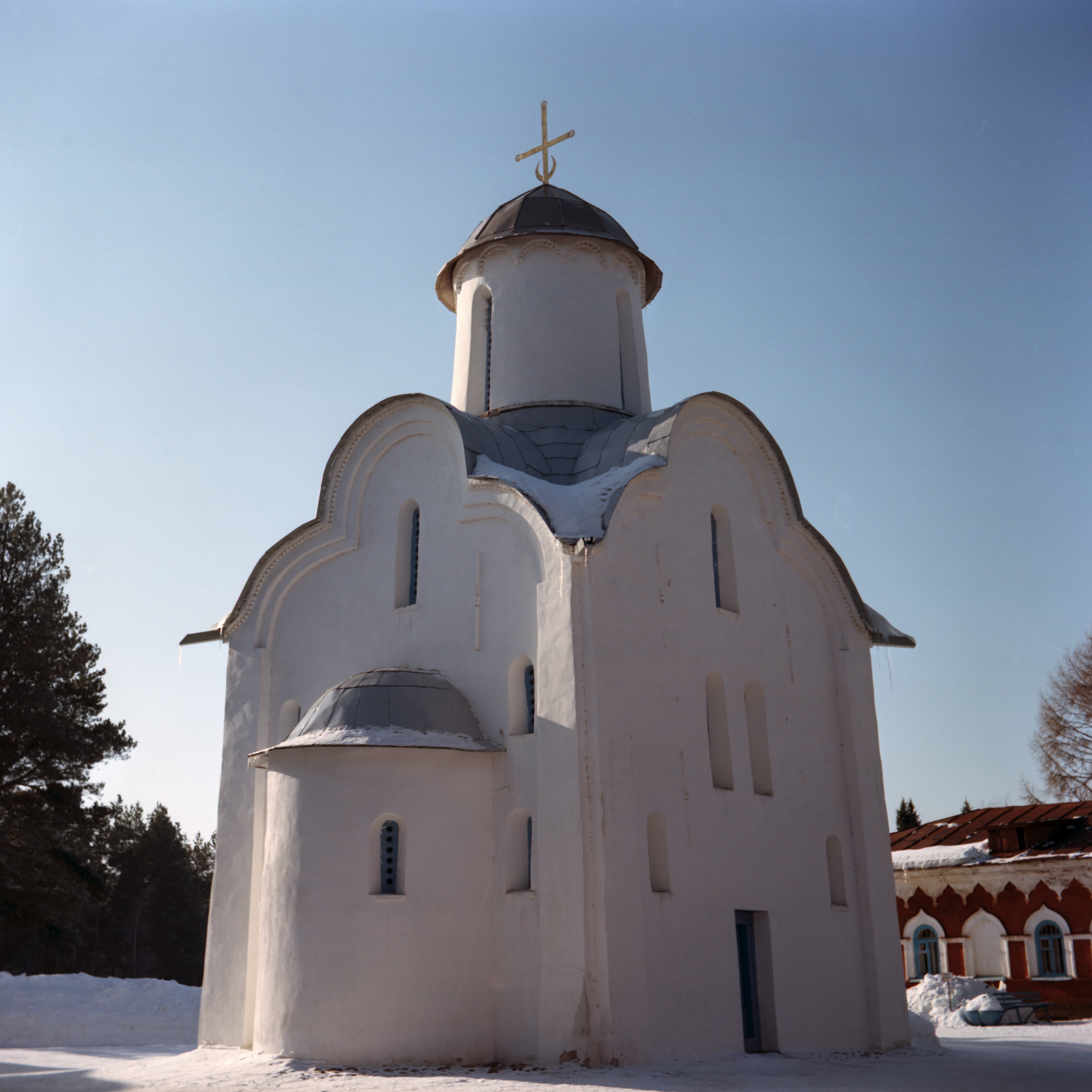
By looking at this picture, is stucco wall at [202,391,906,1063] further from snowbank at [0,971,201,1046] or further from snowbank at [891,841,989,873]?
snowbank at [891,841,989,873]

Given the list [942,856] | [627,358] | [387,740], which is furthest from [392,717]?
[942,856]

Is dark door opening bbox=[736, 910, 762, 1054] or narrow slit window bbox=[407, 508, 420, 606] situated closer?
dark door opening bbox=[736, 910, 762, 1054]

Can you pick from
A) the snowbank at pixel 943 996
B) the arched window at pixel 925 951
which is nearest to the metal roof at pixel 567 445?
the snowbank at pixel 943 996

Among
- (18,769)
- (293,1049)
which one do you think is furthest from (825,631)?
(18,769)

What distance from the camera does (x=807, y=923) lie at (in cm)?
1364

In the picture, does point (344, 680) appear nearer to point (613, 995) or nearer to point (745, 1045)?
point (613, 995)

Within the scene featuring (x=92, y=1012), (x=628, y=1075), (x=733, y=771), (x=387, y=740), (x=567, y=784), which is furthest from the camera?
(x=92, y=1012)

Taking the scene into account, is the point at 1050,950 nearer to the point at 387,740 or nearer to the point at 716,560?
the point at 716,560

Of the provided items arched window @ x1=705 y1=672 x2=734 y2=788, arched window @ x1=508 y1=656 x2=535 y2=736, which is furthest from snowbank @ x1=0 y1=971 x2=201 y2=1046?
arched window @ x1=705 y1=672 x2=734 y2=788

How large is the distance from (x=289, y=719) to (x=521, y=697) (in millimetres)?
3593

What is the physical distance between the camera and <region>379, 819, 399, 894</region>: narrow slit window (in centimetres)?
1203

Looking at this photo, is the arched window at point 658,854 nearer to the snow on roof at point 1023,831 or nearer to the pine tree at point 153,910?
the snow on roof at point 1023,831

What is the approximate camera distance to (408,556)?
1452cm

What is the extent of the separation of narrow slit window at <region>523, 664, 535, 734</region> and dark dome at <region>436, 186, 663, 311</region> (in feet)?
24.2
